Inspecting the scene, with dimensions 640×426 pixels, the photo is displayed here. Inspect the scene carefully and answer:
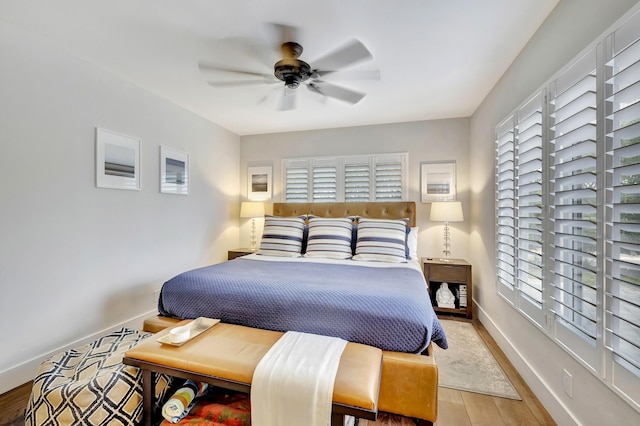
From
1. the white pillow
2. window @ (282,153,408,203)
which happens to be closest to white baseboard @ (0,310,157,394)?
window @ (282,153,408,203)

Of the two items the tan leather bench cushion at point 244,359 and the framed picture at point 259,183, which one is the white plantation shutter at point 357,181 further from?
the tan leather bench cushion at point 244,359

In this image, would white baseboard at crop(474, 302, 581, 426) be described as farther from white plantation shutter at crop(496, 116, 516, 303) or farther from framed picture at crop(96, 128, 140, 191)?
framed picture at crop(96, 128, 140, 191)

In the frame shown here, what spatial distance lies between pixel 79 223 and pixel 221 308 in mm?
1522

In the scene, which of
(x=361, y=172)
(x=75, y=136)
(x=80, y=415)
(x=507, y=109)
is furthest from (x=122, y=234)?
(x=507, y=109)

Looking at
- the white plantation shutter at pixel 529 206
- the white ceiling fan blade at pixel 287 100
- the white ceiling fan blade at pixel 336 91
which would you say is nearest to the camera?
the white plantation shutter at pixel 529 206

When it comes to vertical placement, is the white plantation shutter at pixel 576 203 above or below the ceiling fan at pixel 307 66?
below

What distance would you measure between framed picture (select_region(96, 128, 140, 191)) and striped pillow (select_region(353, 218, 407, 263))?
8.08ft

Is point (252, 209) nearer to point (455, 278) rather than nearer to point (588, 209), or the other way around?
point (455, 278)

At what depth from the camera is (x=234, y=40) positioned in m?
2.04

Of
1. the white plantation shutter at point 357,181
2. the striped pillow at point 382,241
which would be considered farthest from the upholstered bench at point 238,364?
the white plantation shutter at point 357,181

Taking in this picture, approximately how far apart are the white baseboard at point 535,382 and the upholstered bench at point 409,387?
0.72m

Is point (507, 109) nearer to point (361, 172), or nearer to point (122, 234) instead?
point (361, 172)

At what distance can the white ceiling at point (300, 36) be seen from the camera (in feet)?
5.65

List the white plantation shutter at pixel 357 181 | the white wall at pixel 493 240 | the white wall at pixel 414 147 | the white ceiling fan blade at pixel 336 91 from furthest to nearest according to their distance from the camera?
the white plantation shutter at pixel 357 181 → the white wall at pixel 414 147 → the white ceiling fan blade at pixel 336 91 → the white wall at pixel 493 240
